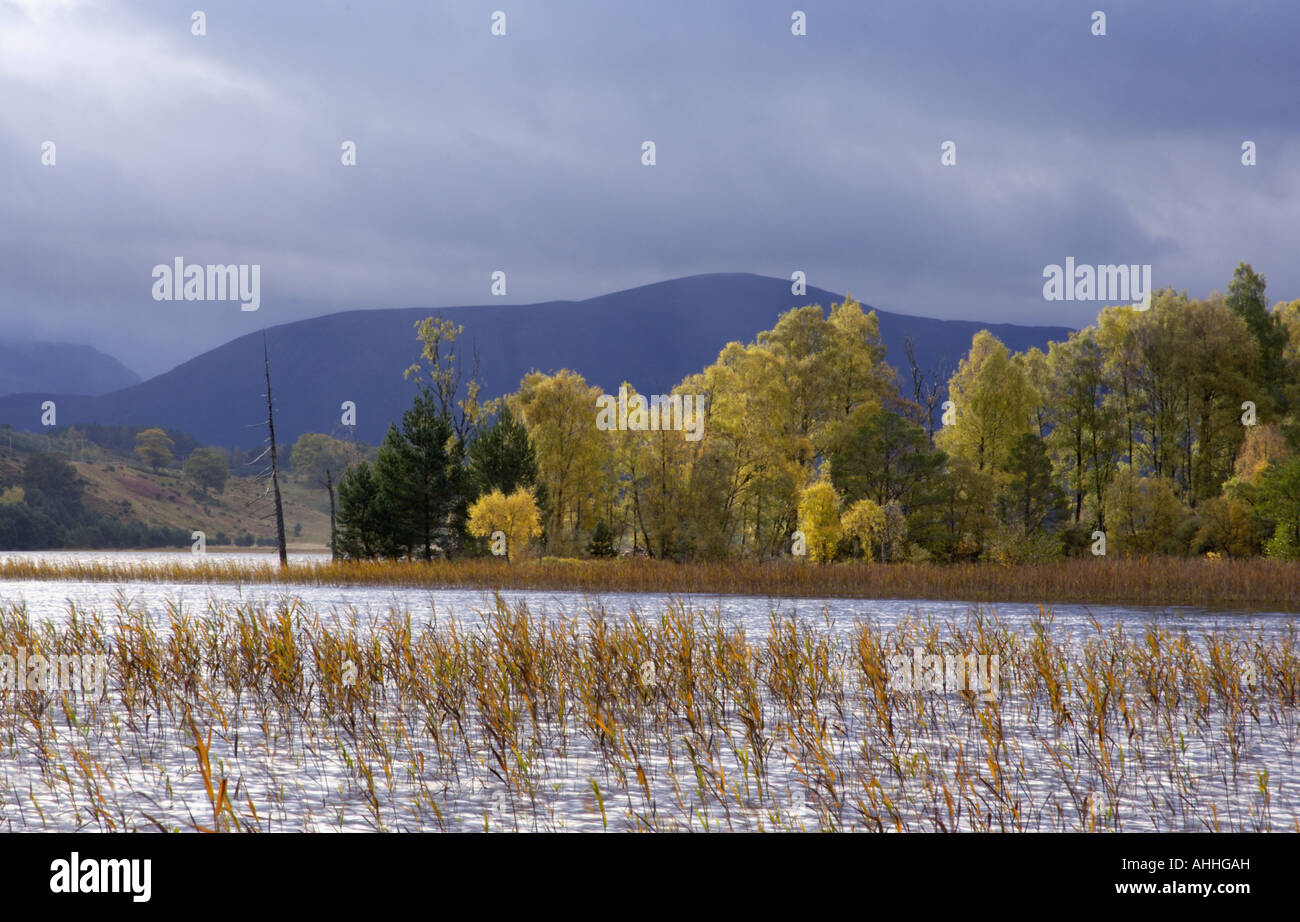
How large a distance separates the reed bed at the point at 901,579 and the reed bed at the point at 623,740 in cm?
1543

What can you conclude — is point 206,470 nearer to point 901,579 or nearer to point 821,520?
point 821,520

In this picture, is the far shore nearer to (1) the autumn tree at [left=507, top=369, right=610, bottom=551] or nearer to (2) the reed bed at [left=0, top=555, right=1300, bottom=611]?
(2) the reed bed at [left=0, top=555, right=1300, bottom=611]

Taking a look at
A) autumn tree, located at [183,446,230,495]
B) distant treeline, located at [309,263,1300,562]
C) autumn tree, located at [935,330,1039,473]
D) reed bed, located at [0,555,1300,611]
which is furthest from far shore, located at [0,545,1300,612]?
autumn tree, located at [183,446,230,495]

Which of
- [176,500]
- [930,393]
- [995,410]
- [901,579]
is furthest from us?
[176,500]

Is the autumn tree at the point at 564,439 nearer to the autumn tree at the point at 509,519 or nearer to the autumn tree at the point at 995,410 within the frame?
the autumn tree at the point at 509,519

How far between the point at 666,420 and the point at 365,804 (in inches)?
1683

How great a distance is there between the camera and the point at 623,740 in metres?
9.22

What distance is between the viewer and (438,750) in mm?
10000

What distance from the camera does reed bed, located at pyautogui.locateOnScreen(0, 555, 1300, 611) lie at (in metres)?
31.0

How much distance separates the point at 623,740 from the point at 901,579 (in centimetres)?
2534

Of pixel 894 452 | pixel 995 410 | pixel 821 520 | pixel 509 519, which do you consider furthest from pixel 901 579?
pixel 995 410

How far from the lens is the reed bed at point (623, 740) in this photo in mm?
8180

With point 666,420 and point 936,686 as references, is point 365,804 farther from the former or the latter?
point 666,420
